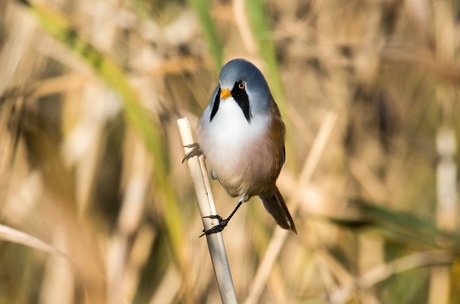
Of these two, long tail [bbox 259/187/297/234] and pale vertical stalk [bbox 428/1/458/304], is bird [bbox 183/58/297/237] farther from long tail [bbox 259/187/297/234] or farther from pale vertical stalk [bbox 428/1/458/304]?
pale vertical stalk [bbox 428/1/458/304]

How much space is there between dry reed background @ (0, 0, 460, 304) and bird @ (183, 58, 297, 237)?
0.10 meters

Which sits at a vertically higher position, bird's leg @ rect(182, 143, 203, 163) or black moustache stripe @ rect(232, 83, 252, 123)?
black moustache stripe @ rect(232, 83, 252, 123)

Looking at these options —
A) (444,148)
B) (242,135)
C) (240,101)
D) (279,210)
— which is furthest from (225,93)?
(444,148)

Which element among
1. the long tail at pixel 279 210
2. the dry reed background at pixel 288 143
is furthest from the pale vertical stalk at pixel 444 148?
the long tail at pixel 279 210

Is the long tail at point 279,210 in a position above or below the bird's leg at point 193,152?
below

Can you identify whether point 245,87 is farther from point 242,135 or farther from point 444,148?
point 444,148

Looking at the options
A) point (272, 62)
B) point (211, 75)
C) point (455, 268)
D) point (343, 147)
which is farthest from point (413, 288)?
point (272, 62)

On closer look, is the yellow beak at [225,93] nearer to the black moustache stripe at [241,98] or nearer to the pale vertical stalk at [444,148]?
the black moustache stripe at [241,98]

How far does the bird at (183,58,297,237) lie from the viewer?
1759 mm

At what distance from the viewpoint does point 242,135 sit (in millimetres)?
1860

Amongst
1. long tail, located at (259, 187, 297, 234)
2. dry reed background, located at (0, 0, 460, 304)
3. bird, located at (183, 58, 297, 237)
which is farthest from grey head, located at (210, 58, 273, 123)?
long tail, located at (259, 187, 297, 234)

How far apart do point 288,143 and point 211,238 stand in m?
0.49

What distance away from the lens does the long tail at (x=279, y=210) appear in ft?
6.79

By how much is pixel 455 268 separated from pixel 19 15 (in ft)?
4.94
